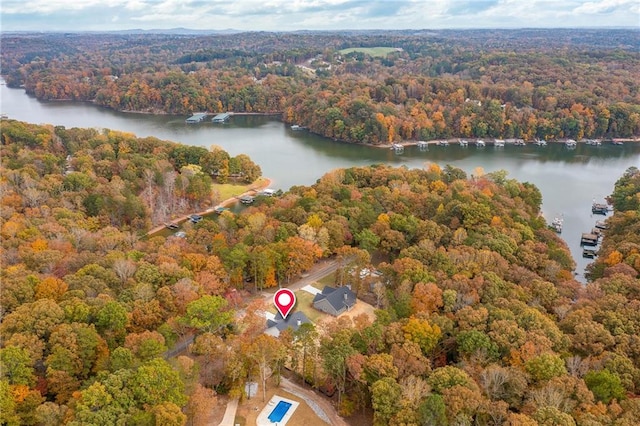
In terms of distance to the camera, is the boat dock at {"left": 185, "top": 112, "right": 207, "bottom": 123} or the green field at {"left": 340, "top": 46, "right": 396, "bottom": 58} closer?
the boat dock at {"left": 185, "top": 112, "right": 207, "bottom": 123}

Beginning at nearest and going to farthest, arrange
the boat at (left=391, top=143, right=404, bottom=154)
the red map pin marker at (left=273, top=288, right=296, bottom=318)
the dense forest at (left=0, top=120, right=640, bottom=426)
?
1. the dense forest at (left=0, top=120, right=640, bottom=426)
2. the red map pin marker at (left=273, top=288, right=296, bottom=318)
3. the boat at (left=391, top=143, right=404, bottom=154)

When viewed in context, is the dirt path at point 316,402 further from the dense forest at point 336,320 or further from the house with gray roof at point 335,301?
the house with gray roof at point 335,301

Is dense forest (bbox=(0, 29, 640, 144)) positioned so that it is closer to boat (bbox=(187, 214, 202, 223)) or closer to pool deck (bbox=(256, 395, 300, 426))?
boat (bbox=(187, 214, 202, 223))

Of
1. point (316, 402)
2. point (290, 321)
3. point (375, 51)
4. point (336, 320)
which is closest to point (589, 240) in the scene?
point (336, 320)

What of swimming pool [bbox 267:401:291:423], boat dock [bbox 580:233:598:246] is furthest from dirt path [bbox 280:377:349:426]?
boat dock [bbox 580:233:598:246]

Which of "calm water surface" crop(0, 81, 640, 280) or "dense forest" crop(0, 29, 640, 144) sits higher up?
"dense forest" crop(0, 29, 640, 144)

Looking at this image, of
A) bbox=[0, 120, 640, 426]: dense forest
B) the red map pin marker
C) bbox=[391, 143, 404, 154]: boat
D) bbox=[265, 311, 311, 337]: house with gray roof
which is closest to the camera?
bbox=[0, 120, 640, 426]: dense forest

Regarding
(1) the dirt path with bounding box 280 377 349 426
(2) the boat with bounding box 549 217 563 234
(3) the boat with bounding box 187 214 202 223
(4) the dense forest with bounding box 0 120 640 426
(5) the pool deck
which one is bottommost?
(2) the boat with bounding box 549 217 563 234

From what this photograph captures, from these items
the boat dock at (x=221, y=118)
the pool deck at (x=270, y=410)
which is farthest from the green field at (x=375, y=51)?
the pool deck at (x=270, y=410)
